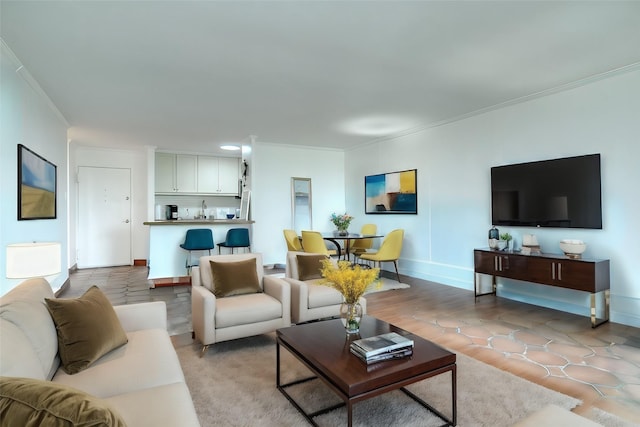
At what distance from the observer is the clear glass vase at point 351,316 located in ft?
7.55

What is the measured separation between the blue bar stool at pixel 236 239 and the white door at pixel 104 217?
307cm

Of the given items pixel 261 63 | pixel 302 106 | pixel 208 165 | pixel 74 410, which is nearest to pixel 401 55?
pixel 261 63

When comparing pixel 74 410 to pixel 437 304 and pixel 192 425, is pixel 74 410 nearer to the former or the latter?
pixel 192 425

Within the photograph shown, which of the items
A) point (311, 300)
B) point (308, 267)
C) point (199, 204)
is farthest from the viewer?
point (199, 204)

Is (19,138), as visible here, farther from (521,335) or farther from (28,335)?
(521,335)

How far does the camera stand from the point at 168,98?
4289 millimetres

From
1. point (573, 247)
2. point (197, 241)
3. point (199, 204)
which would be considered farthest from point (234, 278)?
point (199, 204)

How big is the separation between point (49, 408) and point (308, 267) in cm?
314

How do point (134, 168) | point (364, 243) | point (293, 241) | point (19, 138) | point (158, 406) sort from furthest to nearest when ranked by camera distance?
point (134, 168)
point (364, 243)
point (293, 241)
point (19, 138)
point (158, 406)

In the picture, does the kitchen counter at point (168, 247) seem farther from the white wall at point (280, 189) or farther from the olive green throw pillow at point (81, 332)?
the olive green throw pillow at point (81, 332)

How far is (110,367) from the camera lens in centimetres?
178

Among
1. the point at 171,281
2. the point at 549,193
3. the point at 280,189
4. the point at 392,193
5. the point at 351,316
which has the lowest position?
the point at 171,281

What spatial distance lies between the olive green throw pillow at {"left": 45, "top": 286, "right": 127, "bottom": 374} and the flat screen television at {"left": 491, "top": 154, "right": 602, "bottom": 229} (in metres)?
4.53

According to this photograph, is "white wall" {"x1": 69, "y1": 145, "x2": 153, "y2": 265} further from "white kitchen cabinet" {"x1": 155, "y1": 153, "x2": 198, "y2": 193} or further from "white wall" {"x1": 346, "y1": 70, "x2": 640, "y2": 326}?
"white wall" {"x1": 346, "y1": 70, "x2": 640, "y2": 326}
